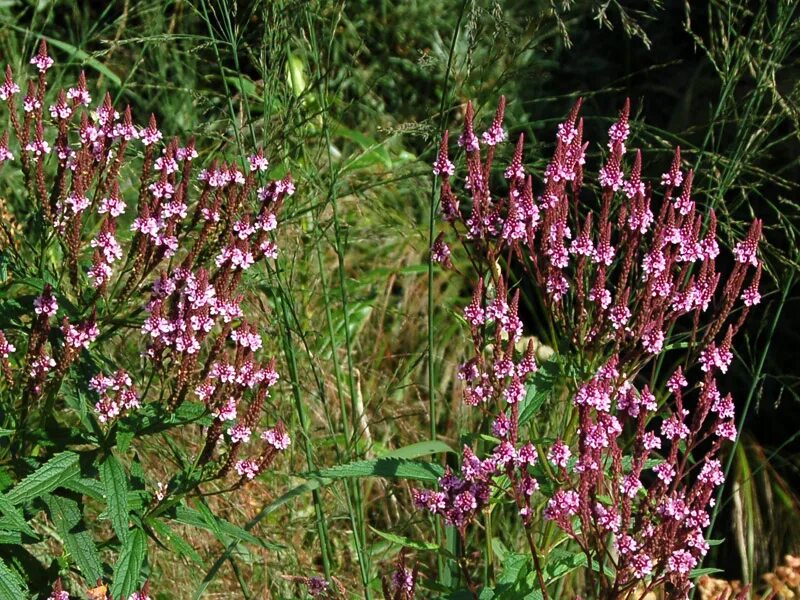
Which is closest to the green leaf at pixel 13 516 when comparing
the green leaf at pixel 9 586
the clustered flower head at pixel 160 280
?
the green leaf at pixel 9 586

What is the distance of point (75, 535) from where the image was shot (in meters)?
2.19

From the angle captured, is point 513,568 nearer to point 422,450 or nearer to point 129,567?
point 422,450

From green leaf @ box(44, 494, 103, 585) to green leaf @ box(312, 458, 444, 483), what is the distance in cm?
46

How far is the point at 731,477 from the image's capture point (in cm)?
381

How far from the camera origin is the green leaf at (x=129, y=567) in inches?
81.9

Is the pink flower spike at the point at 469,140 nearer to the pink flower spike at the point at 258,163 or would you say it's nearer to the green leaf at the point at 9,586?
the pink flower spike at the point at 258,163

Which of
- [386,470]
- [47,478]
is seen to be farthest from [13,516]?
[386,470]

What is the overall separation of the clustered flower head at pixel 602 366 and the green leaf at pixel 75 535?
2.05 ft

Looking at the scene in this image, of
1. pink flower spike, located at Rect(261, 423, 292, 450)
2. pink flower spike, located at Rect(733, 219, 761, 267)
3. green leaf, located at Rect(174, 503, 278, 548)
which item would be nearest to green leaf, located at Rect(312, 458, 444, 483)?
pink flower spike, located at Rect(261, 423, 292, 450)

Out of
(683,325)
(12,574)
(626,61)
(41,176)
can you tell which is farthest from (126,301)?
(626,61)

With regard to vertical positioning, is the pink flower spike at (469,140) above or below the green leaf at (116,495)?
above

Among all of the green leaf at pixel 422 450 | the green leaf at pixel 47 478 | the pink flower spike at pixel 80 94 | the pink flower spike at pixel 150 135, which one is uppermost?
the pink flower spike at pixel 80 94

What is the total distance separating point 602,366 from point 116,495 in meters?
0.91

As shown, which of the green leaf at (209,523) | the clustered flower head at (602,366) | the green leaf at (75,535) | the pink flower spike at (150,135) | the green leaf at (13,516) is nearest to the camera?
the clustered flower head at (602,366)
